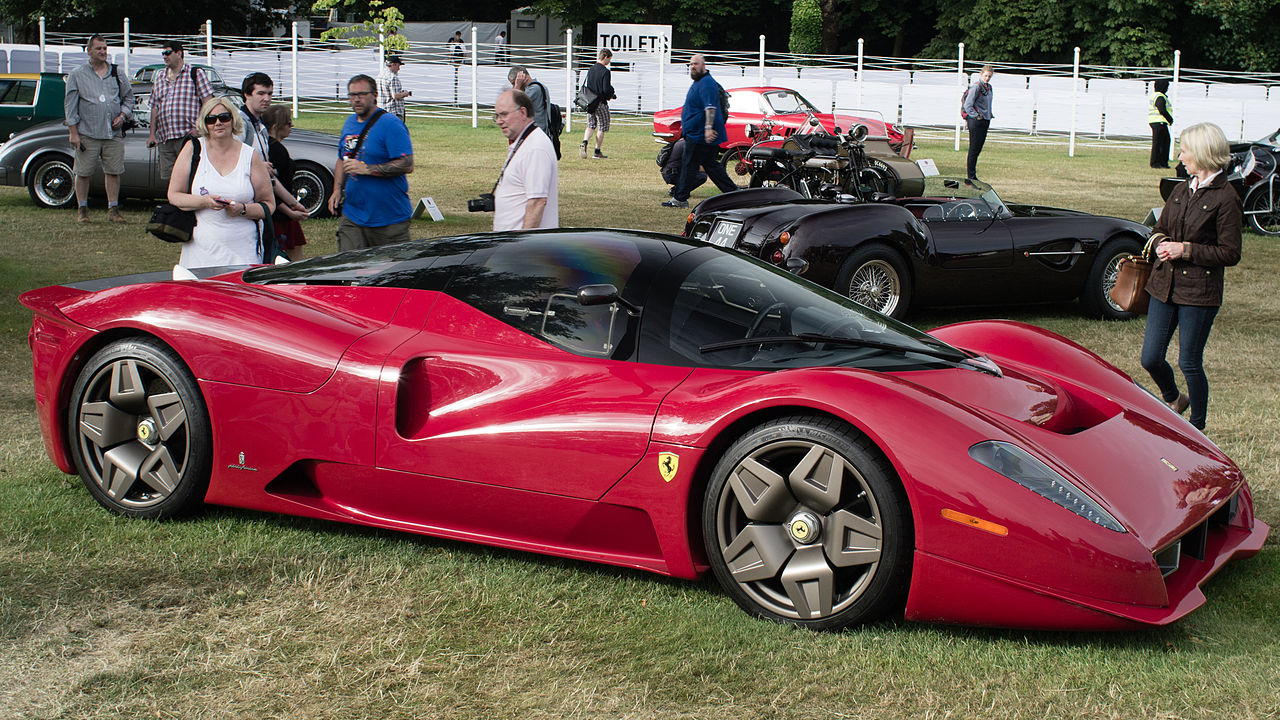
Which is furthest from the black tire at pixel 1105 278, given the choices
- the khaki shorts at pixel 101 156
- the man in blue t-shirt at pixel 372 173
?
the khaki shorts at pixel 101 156

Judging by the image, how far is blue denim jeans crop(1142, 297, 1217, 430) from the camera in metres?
6.07

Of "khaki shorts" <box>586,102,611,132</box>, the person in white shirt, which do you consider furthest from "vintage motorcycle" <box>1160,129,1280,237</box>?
"khaki shorts" <box>586,102,611,132</box>

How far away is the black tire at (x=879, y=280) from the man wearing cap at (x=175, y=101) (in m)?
7.33

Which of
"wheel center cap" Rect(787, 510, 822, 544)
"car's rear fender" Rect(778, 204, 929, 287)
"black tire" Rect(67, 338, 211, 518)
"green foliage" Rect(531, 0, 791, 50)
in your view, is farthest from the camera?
"green foliage" Rect(531, 0, 791, 50)

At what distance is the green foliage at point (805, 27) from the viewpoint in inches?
1877

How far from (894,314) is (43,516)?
6.28 m

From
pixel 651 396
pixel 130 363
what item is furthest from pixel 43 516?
pixel 651 396

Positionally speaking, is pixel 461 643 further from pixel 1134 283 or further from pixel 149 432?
pixel 1134 283

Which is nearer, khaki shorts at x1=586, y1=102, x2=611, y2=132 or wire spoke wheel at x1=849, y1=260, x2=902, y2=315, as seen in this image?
wire spoke wheel at x1=849, y1=260, x2=902, y2=315

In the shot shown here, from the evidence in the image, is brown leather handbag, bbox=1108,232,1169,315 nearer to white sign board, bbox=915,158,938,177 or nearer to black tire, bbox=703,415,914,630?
black tire, bbox=703,415,914,630

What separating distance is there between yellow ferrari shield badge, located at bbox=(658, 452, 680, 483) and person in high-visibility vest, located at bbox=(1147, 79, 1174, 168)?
2153 cm

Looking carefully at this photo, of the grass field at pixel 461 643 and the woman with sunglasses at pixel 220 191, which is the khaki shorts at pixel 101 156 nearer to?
the woman with sunglasses at pixel 220 191

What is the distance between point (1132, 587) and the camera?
348 cm

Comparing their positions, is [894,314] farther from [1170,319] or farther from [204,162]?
[204,162]
